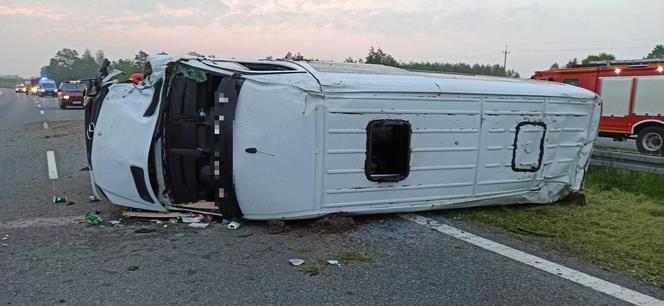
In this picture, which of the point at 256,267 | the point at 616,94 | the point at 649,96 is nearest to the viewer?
the point at 256,267

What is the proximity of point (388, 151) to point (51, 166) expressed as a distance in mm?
5930

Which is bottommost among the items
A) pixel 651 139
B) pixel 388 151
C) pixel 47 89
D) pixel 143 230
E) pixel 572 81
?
pixel 47 89

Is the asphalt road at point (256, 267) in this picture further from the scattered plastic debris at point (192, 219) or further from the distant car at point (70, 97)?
the distant car at point (70, 97)

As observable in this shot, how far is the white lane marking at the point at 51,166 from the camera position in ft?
24.5

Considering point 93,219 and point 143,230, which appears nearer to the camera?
point 143,230

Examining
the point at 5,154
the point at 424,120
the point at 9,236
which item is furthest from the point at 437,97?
the point at 5,154

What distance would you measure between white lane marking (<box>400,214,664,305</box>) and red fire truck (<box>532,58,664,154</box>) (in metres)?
9.99

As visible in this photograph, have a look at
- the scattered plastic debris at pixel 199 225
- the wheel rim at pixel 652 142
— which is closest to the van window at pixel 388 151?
the scattered plastic debris at pixel 199 225

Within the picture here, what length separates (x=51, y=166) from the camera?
824 centimetres

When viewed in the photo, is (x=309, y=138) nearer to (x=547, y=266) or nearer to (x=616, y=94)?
(x=547, y=266)

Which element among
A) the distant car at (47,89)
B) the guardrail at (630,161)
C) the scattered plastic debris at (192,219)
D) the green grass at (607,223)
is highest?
the guardrail at (630,161)

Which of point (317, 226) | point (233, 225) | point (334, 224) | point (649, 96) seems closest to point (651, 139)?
point (649, 96)

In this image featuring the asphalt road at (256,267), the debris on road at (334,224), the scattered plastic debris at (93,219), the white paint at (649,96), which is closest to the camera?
the asphalt road at (256,267)

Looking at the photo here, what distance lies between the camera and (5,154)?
9.57 metres
